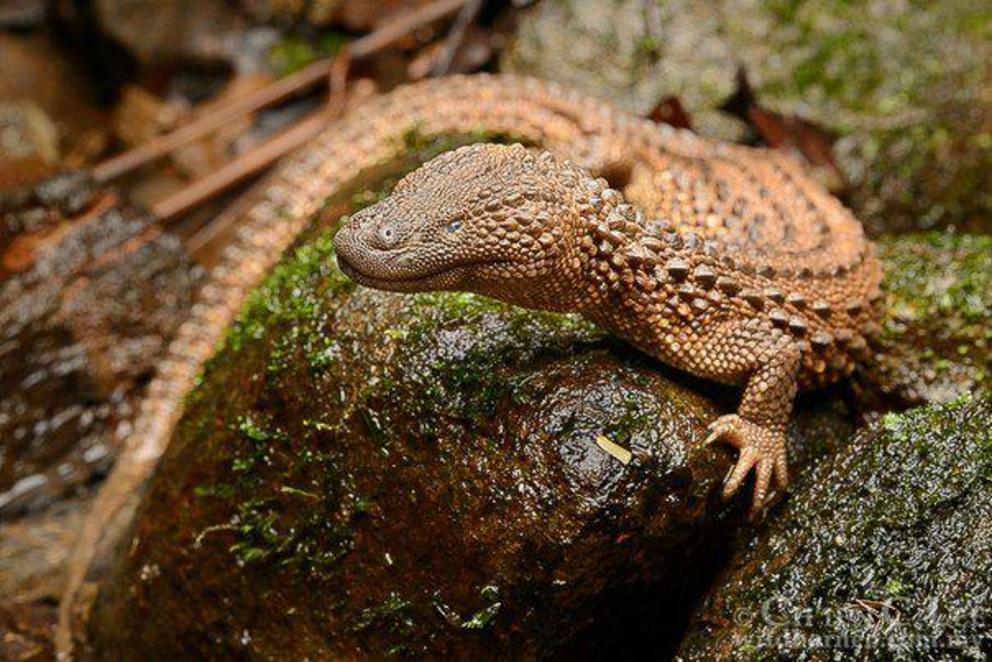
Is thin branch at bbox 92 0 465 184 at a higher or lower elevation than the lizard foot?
lower

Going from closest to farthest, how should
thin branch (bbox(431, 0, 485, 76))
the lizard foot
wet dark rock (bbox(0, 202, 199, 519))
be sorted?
1. the lizard foot
2. wet dark rock (bbox(0, 202, 199, 519))
3. thin branch (bbox(431, 0, 485, 76))

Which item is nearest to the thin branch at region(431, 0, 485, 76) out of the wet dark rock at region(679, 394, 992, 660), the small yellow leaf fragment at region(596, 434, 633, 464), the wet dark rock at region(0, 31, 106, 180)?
the wet dark rock at region(0, 31, 106, 180)

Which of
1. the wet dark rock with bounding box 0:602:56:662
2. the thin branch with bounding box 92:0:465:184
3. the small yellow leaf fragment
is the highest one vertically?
the small yellow leaf fragment

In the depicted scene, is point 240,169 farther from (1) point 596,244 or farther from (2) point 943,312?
A: (2) point 943,312

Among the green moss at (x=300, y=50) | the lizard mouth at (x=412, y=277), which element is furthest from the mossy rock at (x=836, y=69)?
the lizard mouth at (x=412, y=277)

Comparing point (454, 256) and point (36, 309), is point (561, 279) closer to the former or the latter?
point (454, 256)

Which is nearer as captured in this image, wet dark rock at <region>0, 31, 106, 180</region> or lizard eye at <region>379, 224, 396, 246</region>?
lizard eye at <region>379, 224, 396, 246</region>

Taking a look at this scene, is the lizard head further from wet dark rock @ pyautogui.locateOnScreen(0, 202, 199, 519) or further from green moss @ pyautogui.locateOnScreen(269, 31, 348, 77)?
green moss @ pyautogui.locateOnScreen(269, 31, 348, 77)
